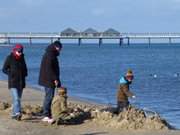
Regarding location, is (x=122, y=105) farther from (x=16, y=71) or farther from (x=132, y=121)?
(x=16, y=71)

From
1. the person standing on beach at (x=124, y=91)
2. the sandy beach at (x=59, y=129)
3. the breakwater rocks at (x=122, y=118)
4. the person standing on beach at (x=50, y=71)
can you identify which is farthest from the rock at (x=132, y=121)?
the person standing on beach at (x=50, y=71)

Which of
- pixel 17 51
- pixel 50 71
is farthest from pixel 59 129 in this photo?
pixel 17 51

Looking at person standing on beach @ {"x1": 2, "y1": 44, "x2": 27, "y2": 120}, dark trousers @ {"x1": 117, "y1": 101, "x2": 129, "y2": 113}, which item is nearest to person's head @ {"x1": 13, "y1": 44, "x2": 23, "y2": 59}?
person standing on beach @ {"x1": 2, "y1": 44, "x2": 27, "y2": 120}

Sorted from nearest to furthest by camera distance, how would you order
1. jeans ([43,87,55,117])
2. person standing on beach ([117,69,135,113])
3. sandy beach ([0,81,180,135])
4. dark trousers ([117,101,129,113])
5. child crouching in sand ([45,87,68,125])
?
sandy beach ([0,81,180,135]), child crouching in sand ([45,87,68,125]), jeans ([43,87,55,117]), person standing on beach ([117,69,135,113]), dark trousers ([117,101,129,113])

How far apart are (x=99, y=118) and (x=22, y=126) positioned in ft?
5.54

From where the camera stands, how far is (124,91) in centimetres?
1480

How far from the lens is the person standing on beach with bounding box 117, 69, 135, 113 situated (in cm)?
1477

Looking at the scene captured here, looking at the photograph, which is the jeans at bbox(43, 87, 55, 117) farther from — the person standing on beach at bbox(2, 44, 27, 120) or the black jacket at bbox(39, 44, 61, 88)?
the person standing on beach at bbox(2, 44, 27, 120)

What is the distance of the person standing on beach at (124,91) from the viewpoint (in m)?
14.8

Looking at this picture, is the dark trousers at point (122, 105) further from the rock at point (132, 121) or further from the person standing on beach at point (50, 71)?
the person standing on beach at point (50, 71)

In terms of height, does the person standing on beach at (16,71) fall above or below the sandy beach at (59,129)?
above

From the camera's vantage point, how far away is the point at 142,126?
13.9m

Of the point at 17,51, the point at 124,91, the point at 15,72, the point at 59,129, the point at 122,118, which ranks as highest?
the point at 17,51

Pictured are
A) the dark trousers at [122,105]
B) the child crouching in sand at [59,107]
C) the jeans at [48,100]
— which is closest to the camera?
the child crouching in sand at [59,107]
